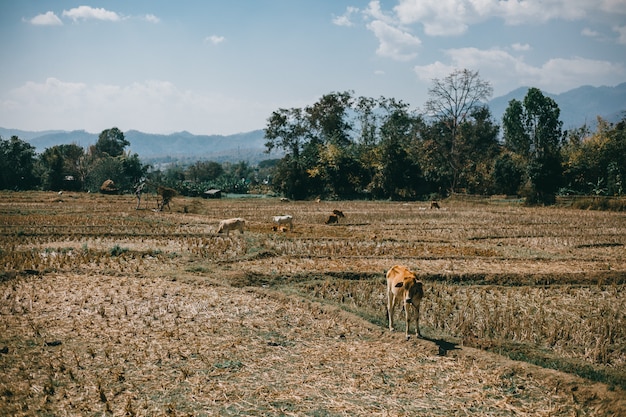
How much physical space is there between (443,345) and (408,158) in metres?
44.1

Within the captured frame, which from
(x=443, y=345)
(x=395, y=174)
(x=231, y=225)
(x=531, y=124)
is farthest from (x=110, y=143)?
(x=443, y=345)

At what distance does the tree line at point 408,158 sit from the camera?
45.0m

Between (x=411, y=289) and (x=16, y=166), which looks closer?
(x=411, y=289)

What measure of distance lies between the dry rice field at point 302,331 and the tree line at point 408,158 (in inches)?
1096

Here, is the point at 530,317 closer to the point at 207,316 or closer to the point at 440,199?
the point at 207,316

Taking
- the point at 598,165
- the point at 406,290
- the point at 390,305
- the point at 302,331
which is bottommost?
the point at 302,331

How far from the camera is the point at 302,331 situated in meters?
8.79

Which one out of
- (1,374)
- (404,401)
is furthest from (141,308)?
(404,401)

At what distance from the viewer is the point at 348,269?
46.6ft

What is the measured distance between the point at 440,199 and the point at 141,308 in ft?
137

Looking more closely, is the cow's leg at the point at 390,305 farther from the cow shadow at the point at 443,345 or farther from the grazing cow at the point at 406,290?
the cow shadow at the point at 443,345

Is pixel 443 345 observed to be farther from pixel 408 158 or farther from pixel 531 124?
pixel 531 124

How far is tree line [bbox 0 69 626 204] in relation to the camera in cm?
4503

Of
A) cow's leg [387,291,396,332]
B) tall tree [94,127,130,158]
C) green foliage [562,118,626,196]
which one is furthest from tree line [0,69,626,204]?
cow's leg [387,291,396,332]
